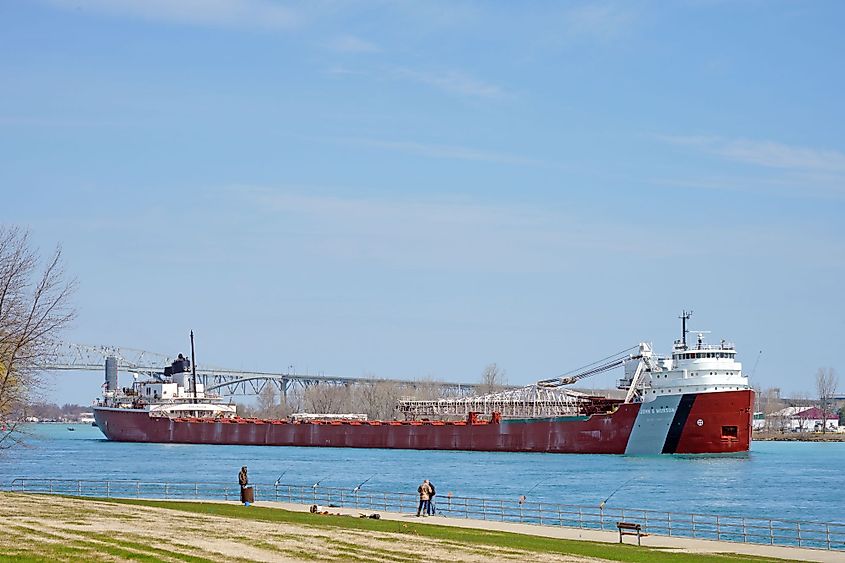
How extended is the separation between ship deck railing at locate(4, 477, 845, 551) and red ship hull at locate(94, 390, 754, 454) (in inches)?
1150

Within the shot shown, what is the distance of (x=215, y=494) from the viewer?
164ft

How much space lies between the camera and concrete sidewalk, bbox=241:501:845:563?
26.6m

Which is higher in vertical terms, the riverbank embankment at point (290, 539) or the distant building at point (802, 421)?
the distant building at point (802, 421)

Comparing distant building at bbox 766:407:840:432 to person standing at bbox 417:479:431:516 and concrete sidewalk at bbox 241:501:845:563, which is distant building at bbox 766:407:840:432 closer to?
Result: person standing at bbox 417:479:431:516

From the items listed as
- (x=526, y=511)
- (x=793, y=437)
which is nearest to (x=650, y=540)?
(x=526, y=511)

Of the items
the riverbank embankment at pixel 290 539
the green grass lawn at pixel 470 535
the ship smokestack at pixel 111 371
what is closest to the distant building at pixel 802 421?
the ship smokestack at pixel 111 371

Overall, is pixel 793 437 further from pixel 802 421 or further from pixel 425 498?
pixel 425 498

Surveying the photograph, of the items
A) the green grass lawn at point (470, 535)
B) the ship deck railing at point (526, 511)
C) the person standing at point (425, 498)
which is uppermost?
the person standing at point (425, 498)

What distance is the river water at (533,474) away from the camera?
4859 centimetres

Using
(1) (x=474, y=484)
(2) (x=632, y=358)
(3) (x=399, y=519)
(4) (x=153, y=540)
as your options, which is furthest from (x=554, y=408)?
(4) (x=153, y=540)

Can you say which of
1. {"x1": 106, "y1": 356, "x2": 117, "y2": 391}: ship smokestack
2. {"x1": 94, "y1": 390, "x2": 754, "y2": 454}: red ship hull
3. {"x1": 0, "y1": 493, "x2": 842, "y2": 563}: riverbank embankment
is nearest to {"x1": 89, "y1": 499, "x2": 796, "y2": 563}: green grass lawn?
{"x1": 0, "y1": 493, "x2": 842, "y2": 563}: riverbank embankment

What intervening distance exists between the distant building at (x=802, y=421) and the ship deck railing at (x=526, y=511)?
447 feet

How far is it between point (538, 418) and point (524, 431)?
4.31 ft

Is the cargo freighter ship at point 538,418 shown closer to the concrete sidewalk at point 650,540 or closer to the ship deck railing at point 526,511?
the ship deck railing at point 526,511
